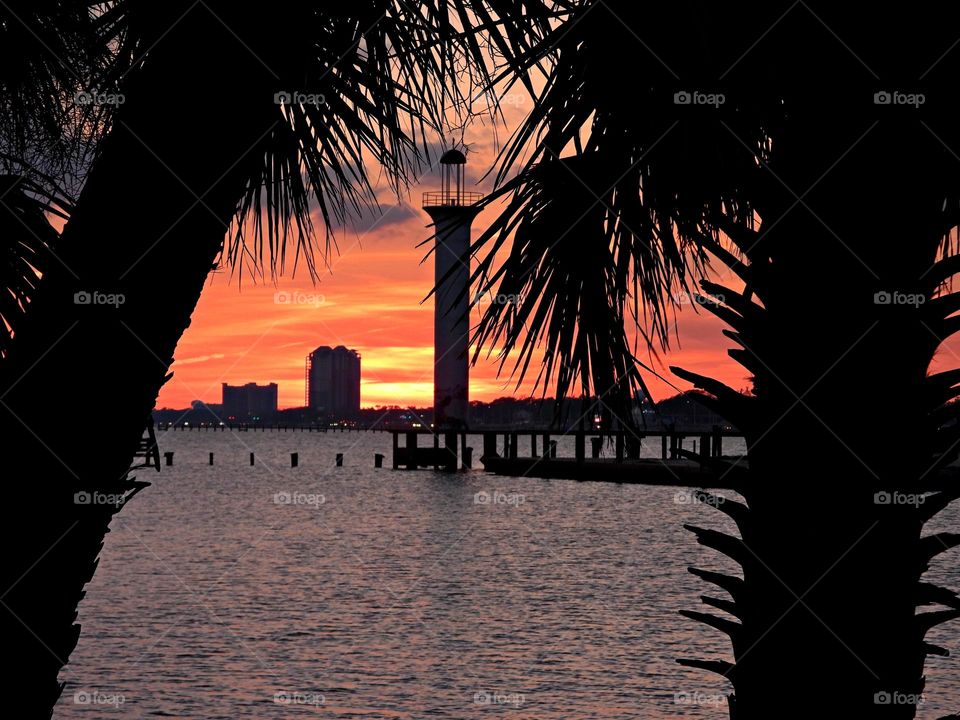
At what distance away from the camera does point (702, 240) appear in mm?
2740

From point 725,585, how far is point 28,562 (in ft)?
5.68

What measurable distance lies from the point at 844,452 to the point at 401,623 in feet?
79.1

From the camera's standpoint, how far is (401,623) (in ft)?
84.5

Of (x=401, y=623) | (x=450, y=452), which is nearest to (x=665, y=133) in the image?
(x=401, y=623)

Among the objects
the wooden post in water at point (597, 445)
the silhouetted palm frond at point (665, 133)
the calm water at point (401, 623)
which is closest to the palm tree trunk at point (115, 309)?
the silhouetted palm frond at point (665, 133)

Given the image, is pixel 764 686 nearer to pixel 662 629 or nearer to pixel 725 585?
pixel 725 585

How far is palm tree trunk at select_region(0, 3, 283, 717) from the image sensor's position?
2518 mm

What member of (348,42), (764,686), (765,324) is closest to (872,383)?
(765,324)

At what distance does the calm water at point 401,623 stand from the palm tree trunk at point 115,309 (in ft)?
52.5

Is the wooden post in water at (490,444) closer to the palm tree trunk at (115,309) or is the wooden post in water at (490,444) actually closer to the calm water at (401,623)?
the calm water at (401,623)

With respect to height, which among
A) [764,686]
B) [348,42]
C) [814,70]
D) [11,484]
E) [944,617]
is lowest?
[764,686]

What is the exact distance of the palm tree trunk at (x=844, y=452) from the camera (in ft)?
8.47

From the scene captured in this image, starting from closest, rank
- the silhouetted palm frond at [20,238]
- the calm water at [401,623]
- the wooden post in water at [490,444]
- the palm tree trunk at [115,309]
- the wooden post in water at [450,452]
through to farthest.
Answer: the palm tree trunk at [115,309]
the silhouetted palm frond at [20,238]
the calm water at [401,623]
the wooden post in water at [450,452]
the wooden post in water at [490,444]

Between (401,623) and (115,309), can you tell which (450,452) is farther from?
(115,309)
